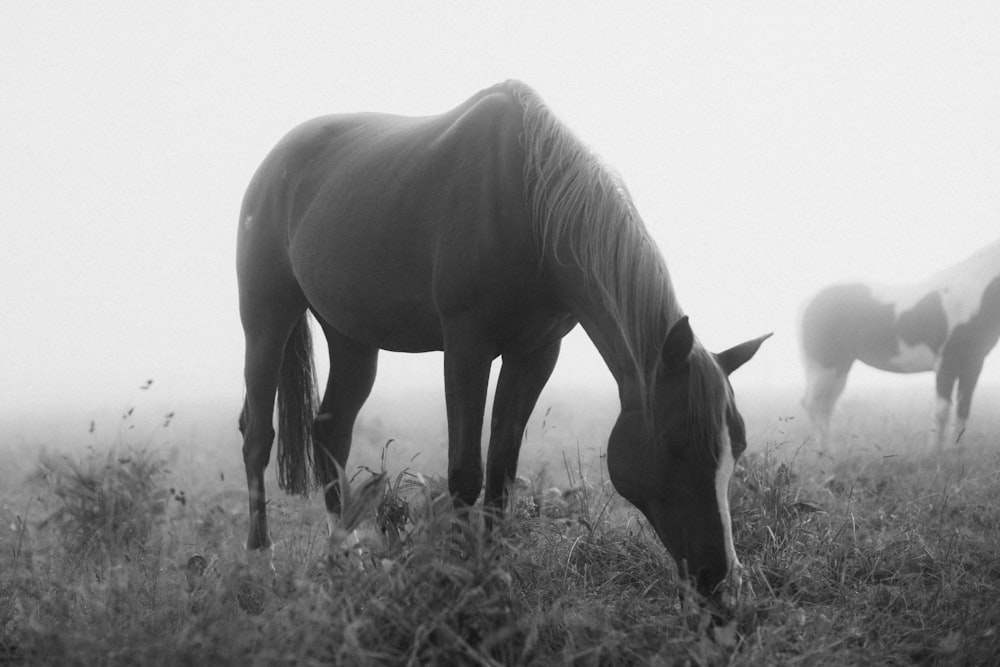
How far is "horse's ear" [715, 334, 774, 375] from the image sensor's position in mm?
2312

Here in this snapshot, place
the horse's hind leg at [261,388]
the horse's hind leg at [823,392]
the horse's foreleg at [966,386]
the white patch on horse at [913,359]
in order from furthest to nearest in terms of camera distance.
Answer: the horse's hind leg at [823,392] < the white patch on horse at [913,359] < the horse's foreleg at [966,386] < the horse's hind leg at [261,388]

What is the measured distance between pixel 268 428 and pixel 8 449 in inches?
147

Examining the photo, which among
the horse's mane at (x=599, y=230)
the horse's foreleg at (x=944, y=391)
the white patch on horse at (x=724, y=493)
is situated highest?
the horse's mane at (x=599, y=230)

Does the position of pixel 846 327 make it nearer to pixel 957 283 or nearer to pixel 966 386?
pixel 957 283

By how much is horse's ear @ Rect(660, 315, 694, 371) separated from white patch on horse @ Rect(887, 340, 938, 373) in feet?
14.6

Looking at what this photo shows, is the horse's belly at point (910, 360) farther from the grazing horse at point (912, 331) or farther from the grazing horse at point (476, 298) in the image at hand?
the grazing horse at point (476, 298)

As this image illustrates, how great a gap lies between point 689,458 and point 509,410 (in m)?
1.07

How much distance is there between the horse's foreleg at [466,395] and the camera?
262cm

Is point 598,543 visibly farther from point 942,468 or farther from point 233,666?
point 942,468

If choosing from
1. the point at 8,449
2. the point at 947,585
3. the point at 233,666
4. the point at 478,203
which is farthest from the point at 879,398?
the point at 8,449

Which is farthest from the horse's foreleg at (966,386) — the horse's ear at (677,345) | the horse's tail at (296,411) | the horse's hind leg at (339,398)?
the horse's tail at (296,411)

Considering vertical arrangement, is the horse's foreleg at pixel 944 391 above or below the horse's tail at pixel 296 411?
below

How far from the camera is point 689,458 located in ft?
6.84

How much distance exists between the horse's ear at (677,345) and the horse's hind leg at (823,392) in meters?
4.46
